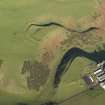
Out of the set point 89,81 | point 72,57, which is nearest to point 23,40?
point 72,57

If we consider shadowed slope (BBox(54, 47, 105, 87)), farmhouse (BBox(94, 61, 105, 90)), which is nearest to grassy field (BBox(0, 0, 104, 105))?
shadowed slope (BBox(54, 47, 105, 87))

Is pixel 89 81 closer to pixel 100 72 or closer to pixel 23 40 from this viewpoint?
pixel 100 72

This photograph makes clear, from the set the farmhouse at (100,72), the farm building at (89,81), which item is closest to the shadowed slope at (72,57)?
the farmhouse at (100,72)

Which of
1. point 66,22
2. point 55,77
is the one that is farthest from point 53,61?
point 66,22

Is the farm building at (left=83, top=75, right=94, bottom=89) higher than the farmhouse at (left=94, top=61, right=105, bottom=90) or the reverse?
the reverse

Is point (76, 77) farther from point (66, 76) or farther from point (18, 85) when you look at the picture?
point (18, 85)

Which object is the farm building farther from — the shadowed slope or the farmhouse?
the shadowed slope

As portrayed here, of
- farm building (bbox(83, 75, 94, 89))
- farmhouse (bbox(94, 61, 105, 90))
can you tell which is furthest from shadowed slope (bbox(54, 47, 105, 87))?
farm building (bbox(83, 75, 94, 89))

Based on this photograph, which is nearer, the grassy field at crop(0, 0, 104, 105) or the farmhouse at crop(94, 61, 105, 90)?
the grassy field at crop(0, 0, 104, 105)
